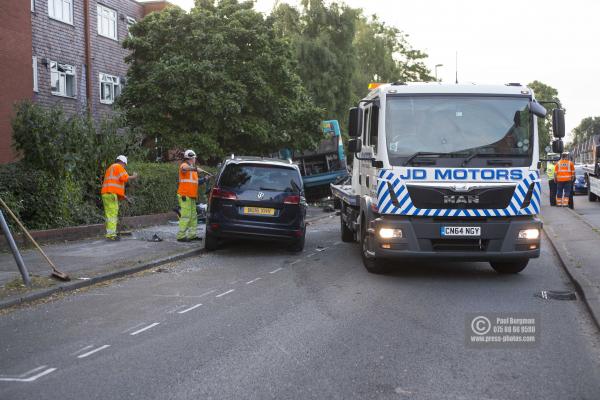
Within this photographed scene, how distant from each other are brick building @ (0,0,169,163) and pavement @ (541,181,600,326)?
1537 centimetres

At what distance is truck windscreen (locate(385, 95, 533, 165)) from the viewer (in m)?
9.52

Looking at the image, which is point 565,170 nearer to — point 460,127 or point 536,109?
point 536,109

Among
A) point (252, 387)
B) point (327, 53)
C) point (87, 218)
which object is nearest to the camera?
point (252, 387)

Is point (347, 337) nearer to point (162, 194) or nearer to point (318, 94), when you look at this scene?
point (162, 194)

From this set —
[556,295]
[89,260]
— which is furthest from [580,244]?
[89,260]

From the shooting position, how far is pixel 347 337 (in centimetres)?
Answer: 638

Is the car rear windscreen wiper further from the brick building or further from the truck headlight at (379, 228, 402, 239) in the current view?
the brick building

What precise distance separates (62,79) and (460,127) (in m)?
20.9

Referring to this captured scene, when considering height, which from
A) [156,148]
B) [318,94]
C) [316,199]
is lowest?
[316,199]

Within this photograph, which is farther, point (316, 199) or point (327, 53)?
point (327, 53)

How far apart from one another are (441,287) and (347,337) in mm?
3105

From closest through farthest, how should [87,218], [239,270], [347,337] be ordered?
1. [347,337]
2. [239,270]
3. [87,218]

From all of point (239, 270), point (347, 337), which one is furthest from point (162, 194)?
point (347, 337)

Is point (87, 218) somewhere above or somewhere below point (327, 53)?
below
